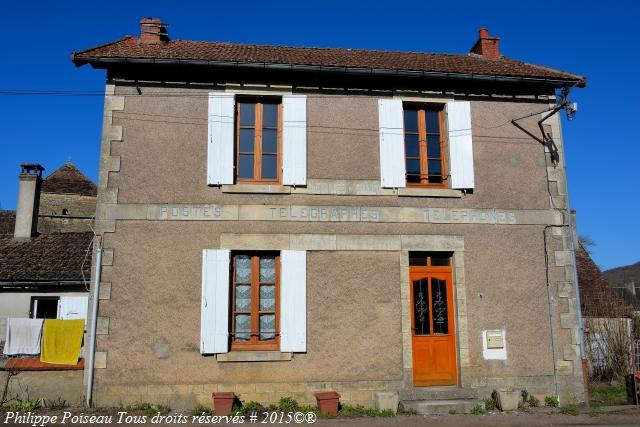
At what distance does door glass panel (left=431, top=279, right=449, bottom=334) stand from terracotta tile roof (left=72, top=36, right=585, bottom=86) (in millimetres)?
3628

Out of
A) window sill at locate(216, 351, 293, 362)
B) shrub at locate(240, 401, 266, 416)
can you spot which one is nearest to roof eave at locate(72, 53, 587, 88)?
window sill at locate(216, 351, 293, 362)

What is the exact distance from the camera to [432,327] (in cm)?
867

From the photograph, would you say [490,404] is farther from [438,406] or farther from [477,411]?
[438,406]

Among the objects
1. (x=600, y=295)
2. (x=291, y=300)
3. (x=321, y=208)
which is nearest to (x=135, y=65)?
(x=321, y=208)

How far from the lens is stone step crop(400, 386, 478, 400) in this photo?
8.20 meters

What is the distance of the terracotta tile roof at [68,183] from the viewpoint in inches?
1089

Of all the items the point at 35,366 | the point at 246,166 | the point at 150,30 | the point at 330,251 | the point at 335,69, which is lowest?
the point at 35,366

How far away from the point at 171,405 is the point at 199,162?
3769 millimetres

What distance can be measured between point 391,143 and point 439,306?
285 centimetres

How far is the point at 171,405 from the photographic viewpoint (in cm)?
786

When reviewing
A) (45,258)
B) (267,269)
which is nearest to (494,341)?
(267,269)

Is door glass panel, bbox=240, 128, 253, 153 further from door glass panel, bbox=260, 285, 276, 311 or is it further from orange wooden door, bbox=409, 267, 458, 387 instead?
orange wooden door, bbox=409, 267, 458, 387

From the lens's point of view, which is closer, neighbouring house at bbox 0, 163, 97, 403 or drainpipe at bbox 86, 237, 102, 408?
drainpipe at bbox 86, 237, 102, 408

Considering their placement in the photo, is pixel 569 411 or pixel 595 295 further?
pixel 595 295
